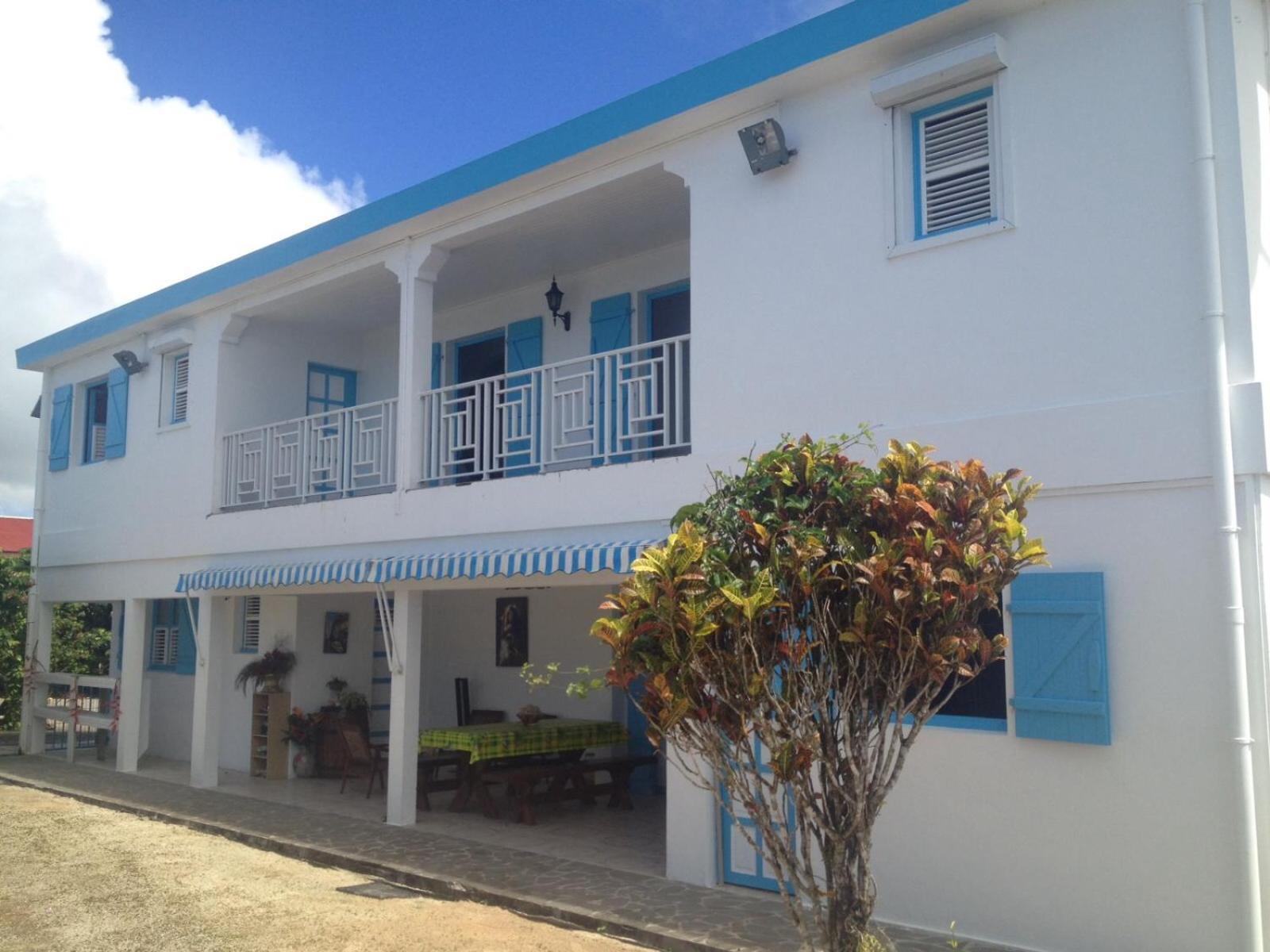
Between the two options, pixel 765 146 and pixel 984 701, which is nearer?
pixel 984 701

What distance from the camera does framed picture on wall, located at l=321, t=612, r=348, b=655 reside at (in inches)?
581

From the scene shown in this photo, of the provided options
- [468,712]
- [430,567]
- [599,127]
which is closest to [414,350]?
[430,567]

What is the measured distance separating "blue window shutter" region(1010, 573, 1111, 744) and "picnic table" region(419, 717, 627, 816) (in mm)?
5741

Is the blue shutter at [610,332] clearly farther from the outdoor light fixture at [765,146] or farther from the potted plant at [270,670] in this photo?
the potted plant at [270,670]

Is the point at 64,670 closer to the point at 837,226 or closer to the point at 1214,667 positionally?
the point at 837,226

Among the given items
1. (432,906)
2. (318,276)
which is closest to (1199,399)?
(432,906)

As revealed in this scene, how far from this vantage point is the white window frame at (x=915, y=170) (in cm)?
713

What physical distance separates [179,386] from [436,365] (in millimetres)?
3436

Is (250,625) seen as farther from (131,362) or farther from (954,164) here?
(954,164)

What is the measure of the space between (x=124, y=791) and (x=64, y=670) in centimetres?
792

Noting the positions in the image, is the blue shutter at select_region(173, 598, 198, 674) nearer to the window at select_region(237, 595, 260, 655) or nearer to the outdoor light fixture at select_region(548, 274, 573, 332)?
the window at select_region(237, 595, 260, 655)

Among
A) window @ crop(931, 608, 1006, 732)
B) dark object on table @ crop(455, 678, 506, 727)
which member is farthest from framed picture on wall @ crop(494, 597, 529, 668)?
window @ crop(931, 608, 1006, 732)

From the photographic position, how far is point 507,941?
7.14 metres

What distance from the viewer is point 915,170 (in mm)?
7566
